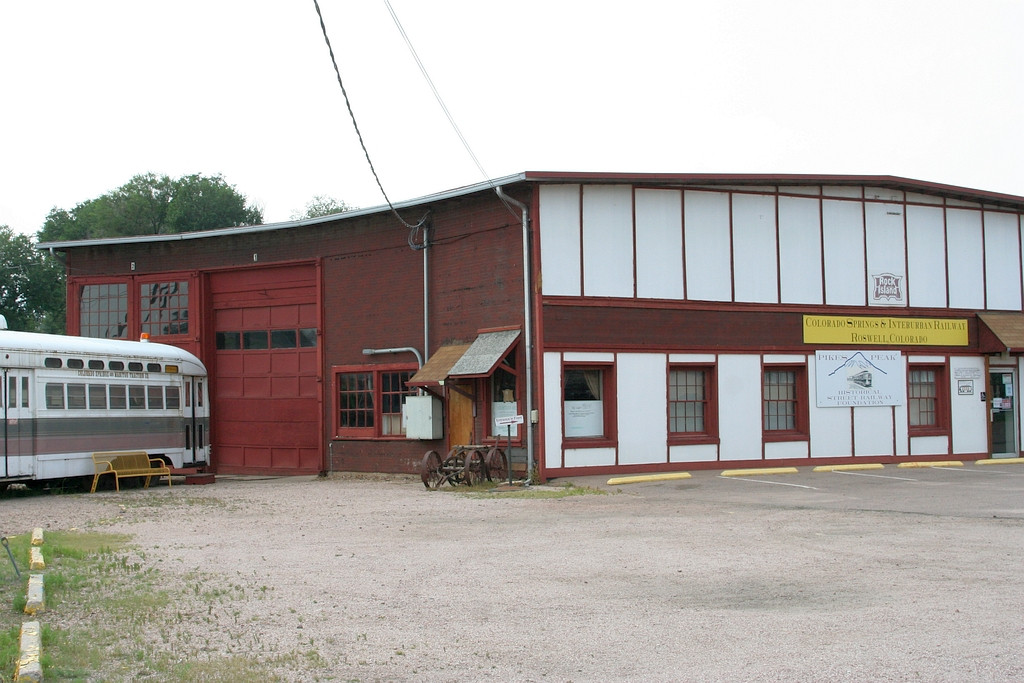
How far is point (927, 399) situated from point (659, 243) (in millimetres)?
8566

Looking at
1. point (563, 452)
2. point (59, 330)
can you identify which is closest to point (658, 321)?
point (563, 452)

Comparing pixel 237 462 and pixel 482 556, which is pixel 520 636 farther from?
pixel 237 462

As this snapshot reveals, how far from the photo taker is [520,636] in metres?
8.00

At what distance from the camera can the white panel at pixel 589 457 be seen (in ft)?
69.6

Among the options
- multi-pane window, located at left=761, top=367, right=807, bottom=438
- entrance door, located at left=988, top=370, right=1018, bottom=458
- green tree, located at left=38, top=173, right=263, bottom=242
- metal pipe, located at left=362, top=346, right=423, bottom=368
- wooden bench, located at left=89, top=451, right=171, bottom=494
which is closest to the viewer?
wooden bench, located at left=89, top=451, right=171, bottom=494

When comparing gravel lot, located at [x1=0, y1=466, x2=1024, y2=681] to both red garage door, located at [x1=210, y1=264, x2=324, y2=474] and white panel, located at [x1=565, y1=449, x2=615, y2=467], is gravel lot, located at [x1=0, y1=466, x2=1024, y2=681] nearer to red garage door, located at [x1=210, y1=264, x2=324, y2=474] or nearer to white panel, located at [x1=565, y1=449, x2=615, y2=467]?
white panel, located at [x1=565, y1=449, x2=615, y2=467]

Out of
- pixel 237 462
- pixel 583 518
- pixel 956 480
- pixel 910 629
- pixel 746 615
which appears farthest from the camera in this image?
pixel 237 462

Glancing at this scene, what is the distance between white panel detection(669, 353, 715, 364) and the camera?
2242 centimetres

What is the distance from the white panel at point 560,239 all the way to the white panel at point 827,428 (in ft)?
21.1

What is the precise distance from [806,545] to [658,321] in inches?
410

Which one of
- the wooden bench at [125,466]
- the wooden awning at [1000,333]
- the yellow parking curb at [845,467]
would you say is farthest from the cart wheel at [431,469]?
the wooden awning at [1000,333]

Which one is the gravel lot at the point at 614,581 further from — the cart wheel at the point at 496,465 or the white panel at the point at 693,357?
the white panel at the point at 693,357

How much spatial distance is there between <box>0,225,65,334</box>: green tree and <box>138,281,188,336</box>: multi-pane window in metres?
26.7

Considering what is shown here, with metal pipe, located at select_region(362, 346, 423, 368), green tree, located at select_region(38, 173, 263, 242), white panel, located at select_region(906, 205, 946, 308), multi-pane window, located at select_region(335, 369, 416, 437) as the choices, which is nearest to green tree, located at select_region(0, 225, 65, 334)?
green tree, located at select_region(38, 173, 263, 242)
